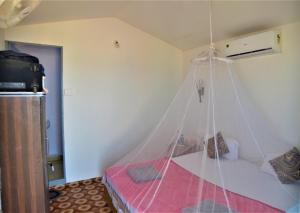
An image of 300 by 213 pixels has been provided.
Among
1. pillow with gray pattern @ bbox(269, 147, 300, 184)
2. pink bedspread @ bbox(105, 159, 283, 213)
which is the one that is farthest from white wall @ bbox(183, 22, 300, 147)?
pink bedspread @ bbox(105, 159, 283, 213)

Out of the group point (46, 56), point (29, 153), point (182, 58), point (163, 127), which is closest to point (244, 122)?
point (163, 127)

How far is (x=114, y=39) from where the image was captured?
3730mm

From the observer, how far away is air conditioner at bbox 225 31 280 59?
2.56 meters

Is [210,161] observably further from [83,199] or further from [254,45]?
[83,199]

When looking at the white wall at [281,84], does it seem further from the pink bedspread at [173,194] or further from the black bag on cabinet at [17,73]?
the black bag on cabinet at [17,73]

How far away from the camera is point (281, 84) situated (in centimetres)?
266

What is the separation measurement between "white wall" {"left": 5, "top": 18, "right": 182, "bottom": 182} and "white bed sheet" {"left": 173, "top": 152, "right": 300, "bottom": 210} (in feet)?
4.84

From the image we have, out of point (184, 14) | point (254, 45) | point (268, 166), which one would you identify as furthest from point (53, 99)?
point (268, 166)

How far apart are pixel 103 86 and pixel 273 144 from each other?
8.78ft

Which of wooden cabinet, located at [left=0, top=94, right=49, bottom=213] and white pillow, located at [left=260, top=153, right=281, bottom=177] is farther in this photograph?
white pillow, located at [left=260, top=153, right=281, bottom=177]

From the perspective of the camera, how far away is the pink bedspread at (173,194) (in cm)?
187

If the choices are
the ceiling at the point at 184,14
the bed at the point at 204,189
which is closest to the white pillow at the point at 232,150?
the bed at the point at 204,189

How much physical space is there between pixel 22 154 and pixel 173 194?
138 cm

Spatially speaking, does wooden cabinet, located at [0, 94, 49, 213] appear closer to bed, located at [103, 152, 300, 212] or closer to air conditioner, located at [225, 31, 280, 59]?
bed, located at [103, 152, 300, 212]
